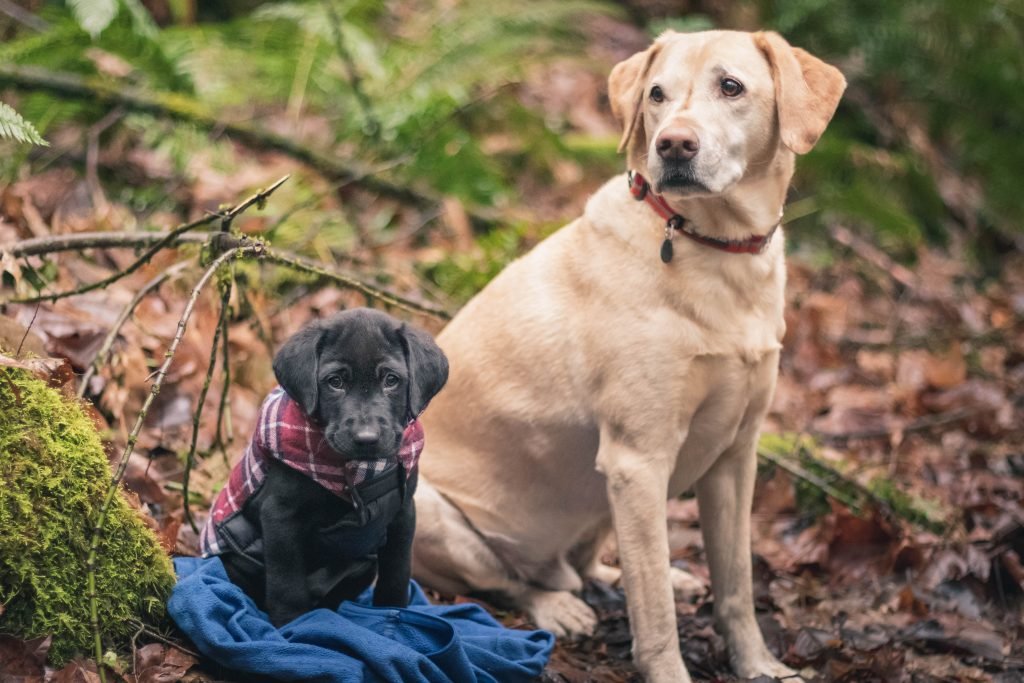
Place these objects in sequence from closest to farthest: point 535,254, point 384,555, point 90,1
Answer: point 384,555 < point 535,254 < point 90,1

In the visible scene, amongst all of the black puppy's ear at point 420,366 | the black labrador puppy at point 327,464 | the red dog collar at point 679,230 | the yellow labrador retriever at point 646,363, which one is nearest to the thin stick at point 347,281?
the yellow labrador retriever at point 646,363

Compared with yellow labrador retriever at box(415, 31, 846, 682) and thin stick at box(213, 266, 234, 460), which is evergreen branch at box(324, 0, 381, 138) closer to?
thin stick at box(213, 266, 234, 460)

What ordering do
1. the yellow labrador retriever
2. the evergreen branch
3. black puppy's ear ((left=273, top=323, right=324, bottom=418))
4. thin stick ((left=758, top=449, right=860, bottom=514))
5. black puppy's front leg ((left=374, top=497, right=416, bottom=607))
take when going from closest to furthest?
black puppy's ear ((left=273, top=323, right=324, bottom=418)), black puppy's front leg ((left=374, top=497, right=416, bottom=607)), the yellow labrador retriever, thin stick ((left=758, top=449, right=860, bottom=514)), the evergreen branch

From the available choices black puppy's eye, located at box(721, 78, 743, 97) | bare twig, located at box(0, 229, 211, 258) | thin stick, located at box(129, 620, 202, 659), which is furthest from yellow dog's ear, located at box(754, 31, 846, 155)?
thin stick, located at box(129, 620, 202, 659)

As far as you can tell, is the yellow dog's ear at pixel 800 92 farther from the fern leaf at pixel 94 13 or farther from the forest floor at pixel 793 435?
the fern leaf at pixel 94 13

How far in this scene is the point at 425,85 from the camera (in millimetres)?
7012

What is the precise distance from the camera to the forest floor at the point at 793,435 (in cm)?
384

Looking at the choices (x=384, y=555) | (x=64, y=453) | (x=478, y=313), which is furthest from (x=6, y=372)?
(x=478, y=313)

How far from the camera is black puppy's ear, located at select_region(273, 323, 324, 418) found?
110 inches

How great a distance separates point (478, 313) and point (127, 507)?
1520 millimetres

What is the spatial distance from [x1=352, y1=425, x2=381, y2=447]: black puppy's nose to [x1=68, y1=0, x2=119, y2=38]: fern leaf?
3802 millimetres

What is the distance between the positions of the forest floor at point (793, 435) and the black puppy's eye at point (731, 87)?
2.04m

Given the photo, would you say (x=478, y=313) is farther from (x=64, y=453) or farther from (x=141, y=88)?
(x=141, y=88)

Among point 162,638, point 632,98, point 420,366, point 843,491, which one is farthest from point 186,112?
point 843,491
